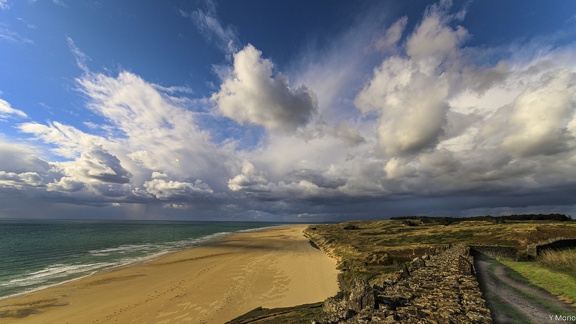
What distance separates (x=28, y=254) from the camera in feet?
175

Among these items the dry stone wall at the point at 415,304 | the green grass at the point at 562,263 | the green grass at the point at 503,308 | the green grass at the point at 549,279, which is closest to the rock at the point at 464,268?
the dry stone wall at the point at 415,304

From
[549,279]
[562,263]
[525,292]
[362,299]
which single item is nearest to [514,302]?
[525,292]

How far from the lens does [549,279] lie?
15922mm

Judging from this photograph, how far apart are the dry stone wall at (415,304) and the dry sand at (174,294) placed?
12.4 meters

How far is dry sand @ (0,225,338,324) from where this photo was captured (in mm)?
21516

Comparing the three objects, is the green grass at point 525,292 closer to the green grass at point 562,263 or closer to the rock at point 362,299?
the green grass at point 562,263

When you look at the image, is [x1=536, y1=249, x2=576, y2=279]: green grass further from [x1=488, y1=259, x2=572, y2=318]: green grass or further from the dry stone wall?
the dry stone wall

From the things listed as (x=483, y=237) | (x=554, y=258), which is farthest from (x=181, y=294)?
(x=483, y=237)

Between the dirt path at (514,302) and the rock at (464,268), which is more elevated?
the rock at (464,268)

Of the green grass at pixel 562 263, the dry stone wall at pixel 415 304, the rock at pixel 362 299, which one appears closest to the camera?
the dry stone wall at pixel 415 304

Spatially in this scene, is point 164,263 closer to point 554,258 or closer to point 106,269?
point 106,269

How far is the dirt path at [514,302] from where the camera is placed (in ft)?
34.5

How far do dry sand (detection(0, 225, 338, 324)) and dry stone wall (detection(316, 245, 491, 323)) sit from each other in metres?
12.4

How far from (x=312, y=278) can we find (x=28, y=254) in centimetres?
6367
